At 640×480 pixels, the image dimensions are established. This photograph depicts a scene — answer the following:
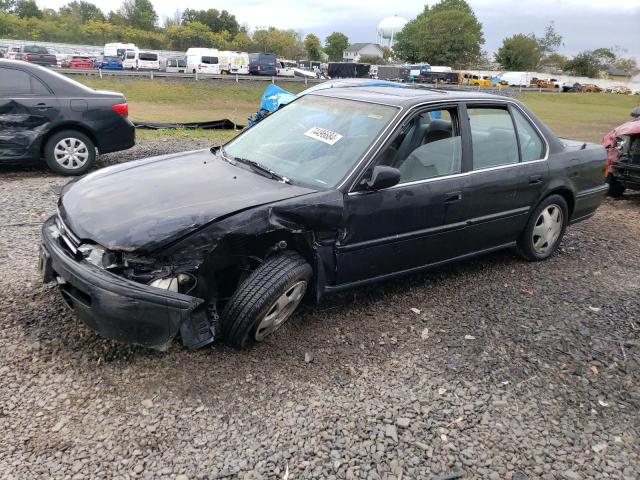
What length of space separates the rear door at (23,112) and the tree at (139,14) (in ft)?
318

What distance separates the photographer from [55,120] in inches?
275

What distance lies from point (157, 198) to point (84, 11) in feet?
358

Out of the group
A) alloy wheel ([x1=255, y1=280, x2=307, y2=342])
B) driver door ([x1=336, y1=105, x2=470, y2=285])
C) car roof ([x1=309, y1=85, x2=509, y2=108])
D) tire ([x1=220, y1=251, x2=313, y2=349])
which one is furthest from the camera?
car roof ([x1=309, y1=85, x2=509, y2=108])

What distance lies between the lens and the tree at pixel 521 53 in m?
88.6

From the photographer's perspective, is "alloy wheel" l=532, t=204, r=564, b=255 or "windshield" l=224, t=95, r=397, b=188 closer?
"windshield" l=224, t=95, r=397, b=188

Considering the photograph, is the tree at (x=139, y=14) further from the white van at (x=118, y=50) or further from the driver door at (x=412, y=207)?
the driver door at (x=412, y=207)

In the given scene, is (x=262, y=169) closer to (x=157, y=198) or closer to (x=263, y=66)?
(x=157, y=198)

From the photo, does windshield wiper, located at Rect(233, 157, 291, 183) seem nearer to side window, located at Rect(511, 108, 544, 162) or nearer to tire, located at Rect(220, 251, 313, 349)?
tire, located at Rect(220, 251, 313, 349)

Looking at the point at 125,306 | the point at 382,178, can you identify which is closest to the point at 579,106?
the point at 382,178

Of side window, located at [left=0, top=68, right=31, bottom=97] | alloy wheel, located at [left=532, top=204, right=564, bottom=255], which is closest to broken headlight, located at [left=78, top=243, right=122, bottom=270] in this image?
alloy wheel, located at [left=532, top=204, right=564, bottom=255]

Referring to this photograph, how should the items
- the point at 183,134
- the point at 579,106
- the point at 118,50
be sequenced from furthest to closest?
the point at 118,50 → the point at 579,106 → the point at 183,134

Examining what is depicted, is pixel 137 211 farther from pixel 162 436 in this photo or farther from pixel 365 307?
pixel 365 307

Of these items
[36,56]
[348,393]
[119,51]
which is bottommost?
[348,393]

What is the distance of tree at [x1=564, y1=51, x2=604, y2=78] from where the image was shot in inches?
3455
